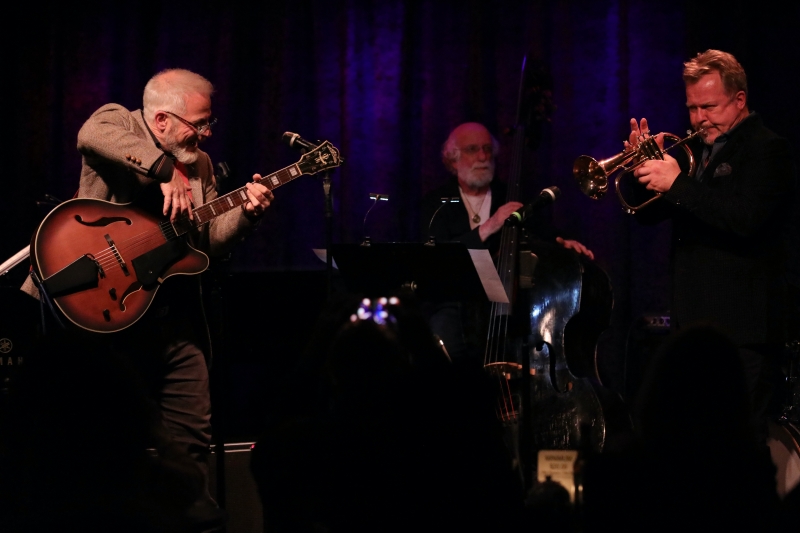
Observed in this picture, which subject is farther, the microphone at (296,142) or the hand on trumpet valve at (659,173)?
the microphone at (296,142)

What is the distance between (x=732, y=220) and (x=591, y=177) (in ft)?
2.43

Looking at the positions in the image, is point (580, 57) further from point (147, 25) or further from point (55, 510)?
point (55, 510)

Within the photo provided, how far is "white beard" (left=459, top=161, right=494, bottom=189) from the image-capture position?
5219 millimetres

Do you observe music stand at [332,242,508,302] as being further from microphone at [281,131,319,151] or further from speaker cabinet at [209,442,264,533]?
speaker cabinet at [209,442,264,533]

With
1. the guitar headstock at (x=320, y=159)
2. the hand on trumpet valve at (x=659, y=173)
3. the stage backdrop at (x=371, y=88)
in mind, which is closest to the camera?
the hand on trumpet valve at (x=659, y=173)

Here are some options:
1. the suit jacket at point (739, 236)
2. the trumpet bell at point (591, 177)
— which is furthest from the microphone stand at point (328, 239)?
the suit jacket at point (739, 236)

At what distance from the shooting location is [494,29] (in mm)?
5641

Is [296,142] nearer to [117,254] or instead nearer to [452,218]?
[117,254]

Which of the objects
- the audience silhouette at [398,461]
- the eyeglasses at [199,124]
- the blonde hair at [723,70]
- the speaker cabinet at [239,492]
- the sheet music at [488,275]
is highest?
the blonde hair at [723,70]

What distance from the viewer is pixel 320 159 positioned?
389 centimetres

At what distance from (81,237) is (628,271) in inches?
141

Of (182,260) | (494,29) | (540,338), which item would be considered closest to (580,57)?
(494,29)

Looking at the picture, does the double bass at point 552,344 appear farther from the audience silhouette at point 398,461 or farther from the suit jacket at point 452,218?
the audience silhouette at point 398,461

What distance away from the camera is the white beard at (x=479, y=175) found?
17.1 feet
